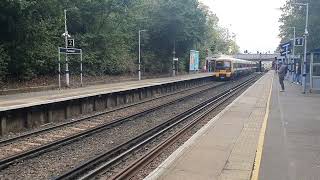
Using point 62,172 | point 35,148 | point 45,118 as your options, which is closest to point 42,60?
point 45,118

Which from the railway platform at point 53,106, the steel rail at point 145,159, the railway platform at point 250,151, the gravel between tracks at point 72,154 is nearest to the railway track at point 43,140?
the gravel between tracks at point 72,154

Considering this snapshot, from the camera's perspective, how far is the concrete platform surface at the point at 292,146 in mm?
8406

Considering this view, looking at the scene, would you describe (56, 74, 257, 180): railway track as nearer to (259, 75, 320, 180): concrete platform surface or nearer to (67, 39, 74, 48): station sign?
(259, 75, 320, 180): concrete platform surface

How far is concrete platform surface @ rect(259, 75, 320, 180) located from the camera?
331 inches

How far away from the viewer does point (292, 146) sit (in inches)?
437

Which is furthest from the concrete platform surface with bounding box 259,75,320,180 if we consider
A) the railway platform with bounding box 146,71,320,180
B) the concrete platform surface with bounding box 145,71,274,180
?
the concrete platform surface with bounding box 145,71,274,180

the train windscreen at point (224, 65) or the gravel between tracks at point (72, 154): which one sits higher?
the train windscreen at point (224, 65)

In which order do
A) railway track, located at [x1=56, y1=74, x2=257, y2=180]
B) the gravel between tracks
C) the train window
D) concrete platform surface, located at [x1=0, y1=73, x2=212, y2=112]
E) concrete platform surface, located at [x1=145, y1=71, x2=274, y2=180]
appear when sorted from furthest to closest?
the train window → concrete platform surface, located at [x1=0, y1=73, x2=212, y2=112] → the gravel between tracks → railway track, located at [x1=56, y1=74, x2=257, y2=180] → concrete platform surface, located at [x1=145, y1=71, x2=274, y2=180]

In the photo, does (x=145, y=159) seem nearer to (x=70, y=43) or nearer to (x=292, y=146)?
(x=292, y=146)

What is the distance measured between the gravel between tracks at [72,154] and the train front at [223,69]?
3801cm

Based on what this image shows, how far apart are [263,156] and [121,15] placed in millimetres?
37760

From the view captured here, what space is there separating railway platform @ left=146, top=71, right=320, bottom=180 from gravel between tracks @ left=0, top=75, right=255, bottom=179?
2369 mm

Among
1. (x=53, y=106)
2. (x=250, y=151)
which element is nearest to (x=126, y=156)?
(x=250, y=151)

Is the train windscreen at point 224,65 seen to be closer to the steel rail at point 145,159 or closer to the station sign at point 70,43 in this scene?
the station sign at point 70,43
